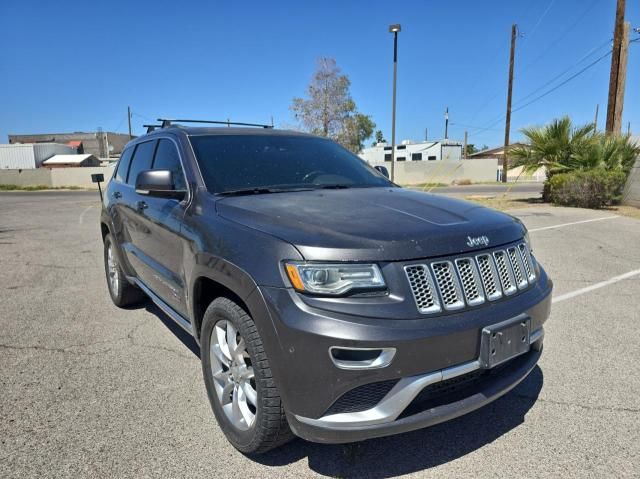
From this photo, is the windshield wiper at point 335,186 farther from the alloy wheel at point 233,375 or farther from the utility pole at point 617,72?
the utility pole at point 617,72

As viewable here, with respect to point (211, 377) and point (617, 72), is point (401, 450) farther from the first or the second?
point (617, 72)

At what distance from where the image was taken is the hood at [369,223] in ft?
6.91

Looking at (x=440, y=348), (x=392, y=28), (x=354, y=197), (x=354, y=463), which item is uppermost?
(x=392, y=28)

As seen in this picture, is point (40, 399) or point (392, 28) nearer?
point (40, 399)

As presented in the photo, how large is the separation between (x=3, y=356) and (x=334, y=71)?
31.5 meters

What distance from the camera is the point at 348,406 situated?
2.04m

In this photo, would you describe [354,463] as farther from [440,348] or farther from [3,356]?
[3,356]

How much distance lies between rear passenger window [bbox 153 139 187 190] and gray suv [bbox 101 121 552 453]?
16 centimetres

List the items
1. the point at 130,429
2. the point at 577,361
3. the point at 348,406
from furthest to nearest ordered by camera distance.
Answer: the point at 577,361 < the point at 130,429 < the point at 348,406

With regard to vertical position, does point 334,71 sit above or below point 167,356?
above

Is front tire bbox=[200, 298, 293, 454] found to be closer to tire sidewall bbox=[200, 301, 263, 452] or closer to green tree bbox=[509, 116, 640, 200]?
tire sidewall bbox=[200, 301, 263, 452]

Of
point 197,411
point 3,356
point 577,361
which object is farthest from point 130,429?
point 577,361

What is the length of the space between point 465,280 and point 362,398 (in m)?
0.73

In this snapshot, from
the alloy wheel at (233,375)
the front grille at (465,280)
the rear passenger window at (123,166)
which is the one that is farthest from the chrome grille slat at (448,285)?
the rear passenger window at (123,166)
